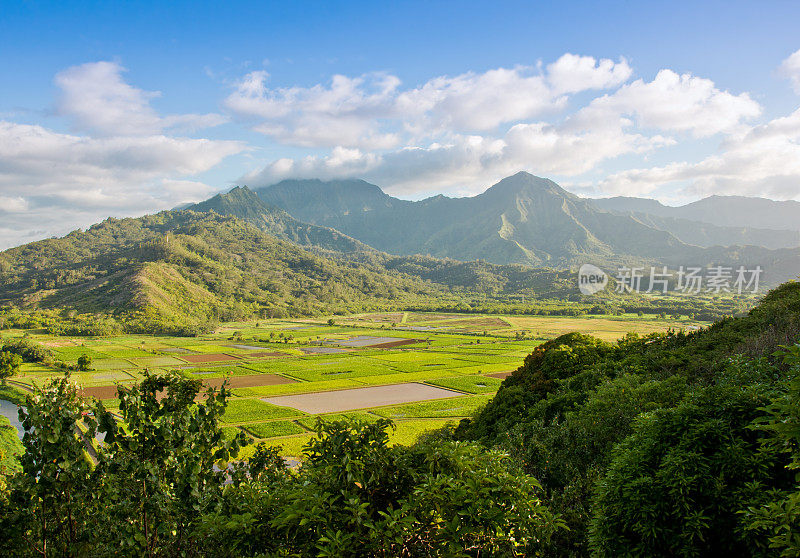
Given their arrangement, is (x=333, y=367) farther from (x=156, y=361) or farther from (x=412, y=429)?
(x=412, y=429)

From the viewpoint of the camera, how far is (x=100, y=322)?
120m

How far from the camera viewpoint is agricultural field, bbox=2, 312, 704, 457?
46188 millimetres

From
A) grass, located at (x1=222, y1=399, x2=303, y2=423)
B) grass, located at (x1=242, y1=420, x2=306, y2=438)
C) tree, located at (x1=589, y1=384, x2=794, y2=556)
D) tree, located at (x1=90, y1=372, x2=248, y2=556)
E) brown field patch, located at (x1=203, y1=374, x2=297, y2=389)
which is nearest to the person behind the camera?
tree, located at (x1=90, y1=372, x2=248, y2=556)

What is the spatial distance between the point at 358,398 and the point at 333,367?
21.1 metres

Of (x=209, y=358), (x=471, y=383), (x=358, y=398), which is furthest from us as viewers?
(x=209, y=358)

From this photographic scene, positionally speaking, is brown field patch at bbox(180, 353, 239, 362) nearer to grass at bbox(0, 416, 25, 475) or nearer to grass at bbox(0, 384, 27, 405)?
grass at bbox(0, 384, 27, 405)

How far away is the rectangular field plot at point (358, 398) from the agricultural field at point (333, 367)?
126 millimetres

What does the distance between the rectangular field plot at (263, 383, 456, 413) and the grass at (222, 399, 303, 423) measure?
1.87m

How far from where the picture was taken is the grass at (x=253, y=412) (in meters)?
44.9

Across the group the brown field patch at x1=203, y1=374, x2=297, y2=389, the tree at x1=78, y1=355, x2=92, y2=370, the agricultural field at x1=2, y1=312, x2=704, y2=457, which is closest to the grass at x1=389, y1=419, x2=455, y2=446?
the agricultural field at x1=2, y1=312, x2=704, y2=457

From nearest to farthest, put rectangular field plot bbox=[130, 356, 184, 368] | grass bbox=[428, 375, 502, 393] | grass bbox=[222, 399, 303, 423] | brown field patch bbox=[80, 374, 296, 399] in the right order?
grass bbox=[222, 399, 303, 423] < brown field patch bbox=[80, 374, 296, 399] < grass bbox=[428, 375, 502, 393] < rectangular field plot bbox=[130, 356, 184, 368]

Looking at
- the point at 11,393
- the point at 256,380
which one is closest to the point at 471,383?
the point at 256,380

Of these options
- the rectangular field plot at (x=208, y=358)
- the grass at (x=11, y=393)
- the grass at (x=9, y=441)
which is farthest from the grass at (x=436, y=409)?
the rectangular field plot at (x=208, y=358)

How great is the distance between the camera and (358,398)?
54.4m
